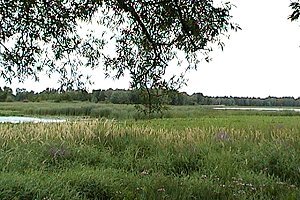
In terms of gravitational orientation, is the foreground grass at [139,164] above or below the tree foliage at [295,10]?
below

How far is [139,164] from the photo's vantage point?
26.8ft

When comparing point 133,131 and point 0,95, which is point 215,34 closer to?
point 0,95

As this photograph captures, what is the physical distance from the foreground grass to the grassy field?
0.01 metres

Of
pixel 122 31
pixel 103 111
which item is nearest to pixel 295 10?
pixel 122 31

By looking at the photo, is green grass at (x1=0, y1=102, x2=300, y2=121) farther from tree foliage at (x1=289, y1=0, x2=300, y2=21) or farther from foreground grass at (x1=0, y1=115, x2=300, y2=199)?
tree foliage at (x1=289, y1=0, x2=300, y2=21)

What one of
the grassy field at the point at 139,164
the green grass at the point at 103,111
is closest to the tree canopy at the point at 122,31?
the grassy field at the point at 139,164

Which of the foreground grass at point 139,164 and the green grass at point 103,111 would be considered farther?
the green grass at point 103,111

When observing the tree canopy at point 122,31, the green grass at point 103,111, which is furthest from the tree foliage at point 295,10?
the green grass at point 103,111

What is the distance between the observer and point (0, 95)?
221 inches

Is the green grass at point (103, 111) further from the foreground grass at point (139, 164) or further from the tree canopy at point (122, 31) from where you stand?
the tree canopy at point (122, 31)

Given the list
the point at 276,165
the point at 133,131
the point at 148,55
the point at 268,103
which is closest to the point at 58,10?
the point at 148,55

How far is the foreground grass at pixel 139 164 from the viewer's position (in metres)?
5.65

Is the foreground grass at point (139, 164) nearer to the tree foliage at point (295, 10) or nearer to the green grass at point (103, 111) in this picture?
the tree foliage at point (295, 10)

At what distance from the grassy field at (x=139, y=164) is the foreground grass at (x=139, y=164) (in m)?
0.01
